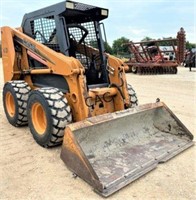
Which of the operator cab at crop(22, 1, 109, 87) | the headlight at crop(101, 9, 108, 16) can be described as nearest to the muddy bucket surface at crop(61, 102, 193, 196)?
the operator cab at crop(22, 1, 109, 87)

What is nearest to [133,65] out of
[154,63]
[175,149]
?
[154,63]

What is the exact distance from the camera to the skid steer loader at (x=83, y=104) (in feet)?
10.3

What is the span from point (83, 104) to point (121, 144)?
0.76 metres

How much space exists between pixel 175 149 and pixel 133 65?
13077 mm

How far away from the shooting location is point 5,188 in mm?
2828

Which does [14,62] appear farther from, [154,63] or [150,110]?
[154,63]

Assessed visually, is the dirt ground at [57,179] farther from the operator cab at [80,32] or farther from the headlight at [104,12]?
the headlight at [104,12]

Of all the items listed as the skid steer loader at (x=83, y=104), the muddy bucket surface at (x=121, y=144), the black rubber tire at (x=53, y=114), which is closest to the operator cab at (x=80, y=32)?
the skid steer loader at (x=83, y=104)

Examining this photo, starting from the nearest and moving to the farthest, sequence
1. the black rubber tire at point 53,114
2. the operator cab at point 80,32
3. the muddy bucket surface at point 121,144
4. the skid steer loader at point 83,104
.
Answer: the muddy bucket surface at point 121,144 → the skid steer loader at point 83,104 → the black rubber tire at point 53,114 → the operator cab at point 80,32

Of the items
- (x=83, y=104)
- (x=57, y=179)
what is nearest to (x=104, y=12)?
(x=83, y=104)

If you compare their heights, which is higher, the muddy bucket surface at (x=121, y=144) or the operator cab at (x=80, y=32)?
the operator cab at (x=80, y=32)

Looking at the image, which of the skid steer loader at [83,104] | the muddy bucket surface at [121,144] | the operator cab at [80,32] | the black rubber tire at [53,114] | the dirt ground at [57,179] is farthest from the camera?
the operator cab at [80,32]

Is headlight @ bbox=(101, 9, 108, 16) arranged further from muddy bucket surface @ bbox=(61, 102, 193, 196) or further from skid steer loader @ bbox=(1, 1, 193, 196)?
muddy bucket surface @ bbox=(61, 102, 193, 196)

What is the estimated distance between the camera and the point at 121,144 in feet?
11.9
